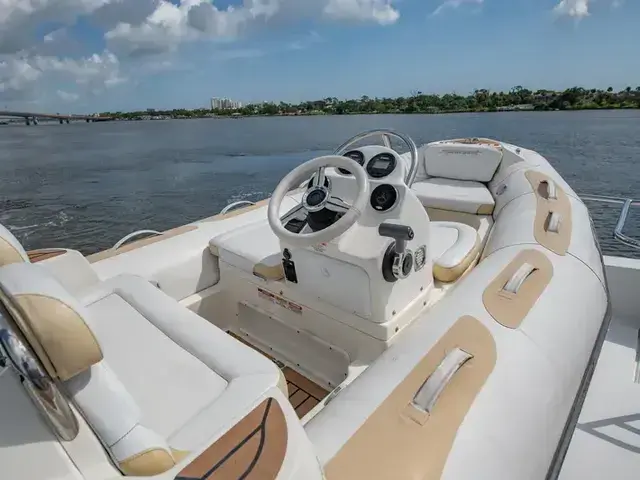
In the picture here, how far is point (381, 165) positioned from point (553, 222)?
3.96 ft

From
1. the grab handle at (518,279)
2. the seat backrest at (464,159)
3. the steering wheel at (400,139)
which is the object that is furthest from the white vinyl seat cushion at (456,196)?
the grab handle at (518,279)

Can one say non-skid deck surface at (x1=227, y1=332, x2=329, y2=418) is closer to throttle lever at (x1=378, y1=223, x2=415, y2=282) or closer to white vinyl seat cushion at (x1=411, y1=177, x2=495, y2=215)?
throttle lever at (x1=378, y1=223, x2=415, y2=282)

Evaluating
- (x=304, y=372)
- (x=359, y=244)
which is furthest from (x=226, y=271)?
(x=359, y=244)

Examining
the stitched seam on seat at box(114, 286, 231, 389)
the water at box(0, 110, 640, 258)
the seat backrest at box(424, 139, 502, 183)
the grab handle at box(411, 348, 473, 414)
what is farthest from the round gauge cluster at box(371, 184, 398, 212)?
the water at box(0, 110, 640, 258)

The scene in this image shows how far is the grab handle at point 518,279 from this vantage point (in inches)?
74.7

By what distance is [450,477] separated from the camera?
120cm

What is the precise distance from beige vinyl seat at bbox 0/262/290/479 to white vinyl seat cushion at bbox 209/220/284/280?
0.69m

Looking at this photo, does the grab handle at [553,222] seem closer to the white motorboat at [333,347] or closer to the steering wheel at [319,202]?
the white motorboat at [333,347]

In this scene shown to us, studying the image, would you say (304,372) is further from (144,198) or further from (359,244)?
(144,198)

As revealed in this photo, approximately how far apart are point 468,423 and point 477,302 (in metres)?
0.64

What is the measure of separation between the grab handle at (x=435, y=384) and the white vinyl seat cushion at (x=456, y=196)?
7.79 feet

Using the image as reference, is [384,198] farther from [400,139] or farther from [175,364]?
[175,364]

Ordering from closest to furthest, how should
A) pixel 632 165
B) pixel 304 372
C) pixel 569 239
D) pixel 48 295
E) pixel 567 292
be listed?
1. pixel 48 295
2. pixel 567 292
3. pixel 304 372
4. pixel 569 239
5. pixel 632 165

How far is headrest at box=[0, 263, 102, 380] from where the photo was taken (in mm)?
772
